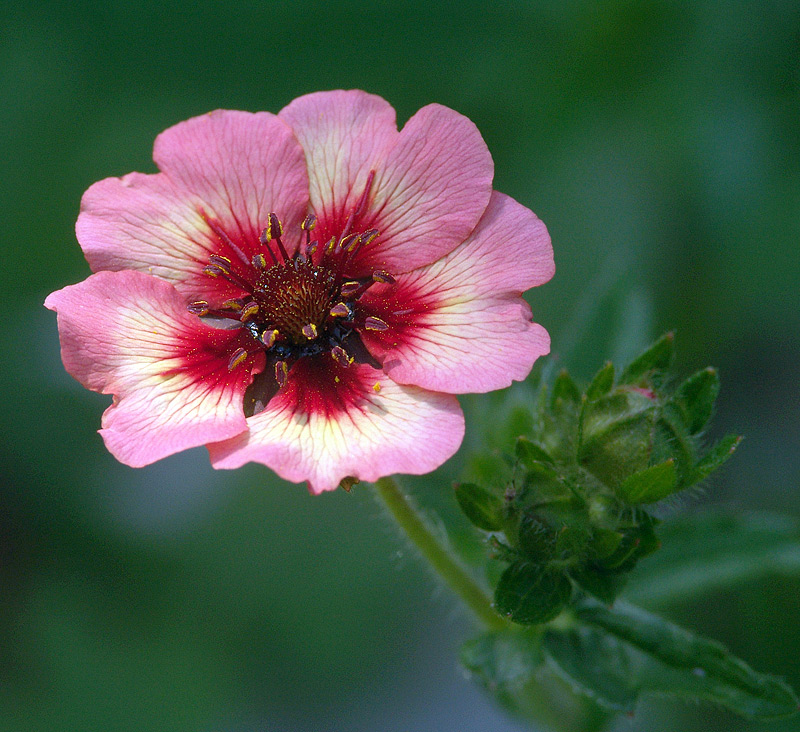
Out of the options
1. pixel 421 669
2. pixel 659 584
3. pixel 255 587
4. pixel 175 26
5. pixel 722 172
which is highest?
pixel 175 26

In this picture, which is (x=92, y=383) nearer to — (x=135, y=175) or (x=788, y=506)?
(x=135, y=175)

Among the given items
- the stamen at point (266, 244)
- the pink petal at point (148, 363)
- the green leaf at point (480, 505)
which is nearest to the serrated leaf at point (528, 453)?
the green leaf at point (480, 505)

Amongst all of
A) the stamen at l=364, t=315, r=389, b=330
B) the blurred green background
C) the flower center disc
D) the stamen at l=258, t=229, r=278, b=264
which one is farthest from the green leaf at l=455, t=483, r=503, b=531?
the blurred green background

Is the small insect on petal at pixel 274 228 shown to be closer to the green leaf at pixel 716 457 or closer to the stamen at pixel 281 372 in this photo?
the stamen at pixel 281 372

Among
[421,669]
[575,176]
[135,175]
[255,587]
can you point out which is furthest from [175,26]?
[421,669]

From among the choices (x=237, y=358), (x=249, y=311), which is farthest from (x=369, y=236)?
(x=237, y=358)

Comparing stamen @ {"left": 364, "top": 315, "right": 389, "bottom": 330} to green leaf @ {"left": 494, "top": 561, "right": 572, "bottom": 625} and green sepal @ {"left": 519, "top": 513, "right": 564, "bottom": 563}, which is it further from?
green leaf @ {"left": 494, "top": 561, "right": 572, "bottom": 625}
